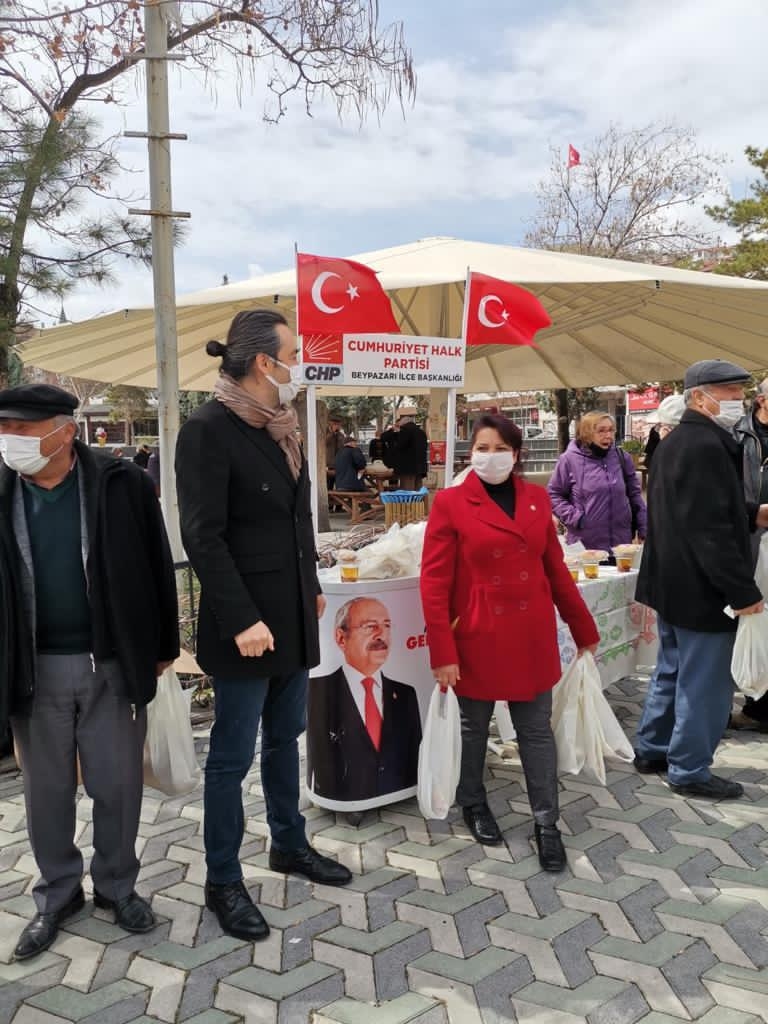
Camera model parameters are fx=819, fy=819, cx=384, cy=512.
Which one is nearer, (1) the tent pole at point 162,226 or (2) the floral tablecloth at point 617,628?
(2) the floral tablecloth at point 617,628

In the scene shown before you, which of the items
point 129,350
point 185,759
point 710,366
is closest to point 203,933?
point 185,759

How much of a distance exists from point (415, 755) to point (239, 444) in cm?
169

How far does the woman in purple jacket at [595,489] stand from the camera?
17.0 ft

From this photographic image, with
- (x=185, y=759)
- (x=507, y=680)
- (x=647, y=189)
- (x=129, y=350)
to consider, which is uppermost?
(x=647, y=189)

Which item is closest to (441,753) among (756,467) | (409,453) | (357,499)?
(756,467)

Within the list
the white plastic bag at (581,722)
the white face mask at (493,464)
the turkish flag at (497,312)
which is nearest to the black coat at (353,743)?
the white plastic bag at (581,722)

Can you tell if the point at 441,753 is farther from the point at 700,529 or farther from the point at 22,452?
the point at 22,452

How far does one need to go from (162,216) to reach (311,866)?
3974 millimetres

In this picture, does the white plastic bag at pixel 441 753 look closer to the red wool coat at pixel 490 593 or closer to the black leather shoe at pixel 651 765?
the red wool coat at pixel 490 593

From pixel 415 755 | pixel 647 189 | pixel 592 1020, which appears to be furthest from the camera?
pixel 647 189

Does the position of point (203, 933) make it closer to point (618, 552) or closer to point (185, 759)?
point (185, 759)

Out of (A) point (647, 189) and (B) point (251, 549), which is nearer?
(B) point (251, 549)

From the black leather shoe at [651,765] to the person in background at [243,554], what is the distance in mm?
1967

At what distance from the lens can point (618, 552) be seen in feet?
15.1
